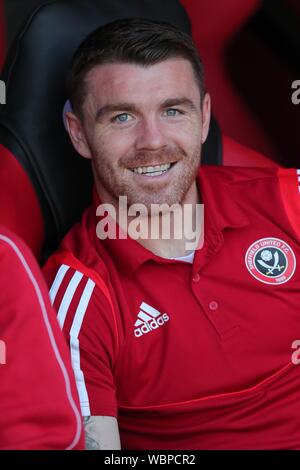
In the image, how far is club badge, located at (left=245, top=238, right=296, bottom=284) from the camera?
1.47m

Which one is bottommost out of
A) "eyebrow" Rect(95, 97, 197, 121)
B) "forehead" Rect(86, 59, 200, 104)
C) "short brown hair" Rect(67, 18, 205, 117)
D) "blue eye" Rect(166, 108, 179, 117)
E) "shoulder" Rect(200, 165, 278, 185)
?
"shoulder" Rect(200, 165, 278, 185)

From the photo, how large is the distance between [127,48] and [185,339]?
0.47 m

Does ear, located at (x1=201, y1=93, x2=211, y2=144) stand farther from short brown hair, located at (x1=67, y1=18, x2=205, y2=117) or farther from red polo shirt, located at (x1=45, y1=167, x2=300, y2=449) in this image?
red polo shirt, located at (x1=45, y1=167, x2=300, y2=449)

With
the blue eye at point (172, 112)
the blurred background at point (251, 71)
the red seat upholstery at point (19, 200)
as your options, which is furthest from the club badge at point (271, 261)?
the blurred background at point (251, 71)

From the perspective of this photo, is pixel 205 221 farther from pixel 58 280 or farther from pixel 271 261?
pixel 58 280

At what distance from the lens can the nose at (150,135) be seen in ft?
4.69

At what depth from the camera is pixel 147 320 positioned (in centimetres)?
139

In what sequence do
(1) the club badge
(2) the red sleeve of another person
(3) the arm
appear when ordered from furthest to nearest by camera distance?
(1) the club badge < (3) the arm < (2) the red sleeve of another person

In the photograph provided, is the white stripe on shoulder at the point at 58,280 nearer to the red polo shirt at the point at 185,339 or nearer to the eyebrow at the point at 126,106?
the red polo shirt at the point at 185,339

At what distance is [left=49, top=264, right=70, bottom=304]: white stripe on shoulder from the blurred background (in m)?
0.85

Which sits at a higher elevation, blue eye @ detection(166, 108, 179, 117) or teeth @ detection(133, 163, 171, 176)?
blue eye @ detection(166, 108, 179, 117)

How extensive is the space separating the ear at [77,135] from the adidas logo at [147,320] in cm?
29

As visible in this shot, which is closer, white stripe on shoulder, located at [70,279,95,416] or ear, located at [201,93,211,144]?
white stripe on shoulder, located at [70,279,95,416]

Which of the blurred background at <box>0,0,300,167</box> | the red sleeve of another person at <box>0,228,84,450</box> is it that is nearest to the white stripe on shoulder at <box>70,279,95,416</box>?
the red sleeve of another person at <box>0,228,84,450</box>
